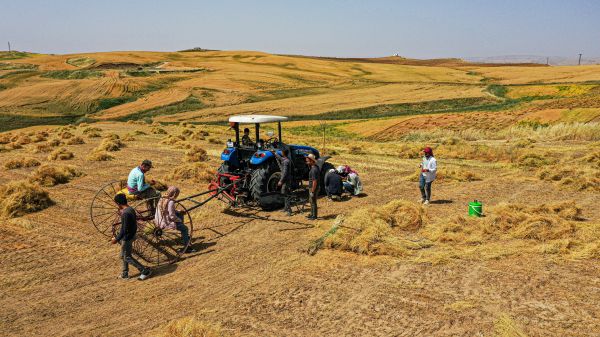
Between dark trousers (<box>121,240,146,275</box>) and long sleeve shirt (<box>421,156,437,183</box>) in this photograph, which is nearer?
dark trousers (<box>121,240,146,275</box>)

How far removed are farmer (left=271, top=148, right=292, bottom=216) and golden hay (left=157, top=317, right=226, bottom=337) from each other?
5.74 metres

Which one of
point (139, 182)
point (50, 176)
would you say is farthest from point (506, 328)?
point (50, 176)

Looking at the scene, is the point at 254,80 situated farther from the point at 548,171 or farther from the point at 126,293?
the point at 126,293

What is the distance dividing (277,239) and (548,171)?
38.8 feet

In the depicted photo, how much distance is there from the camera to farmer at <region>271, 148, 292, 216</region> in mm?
11812

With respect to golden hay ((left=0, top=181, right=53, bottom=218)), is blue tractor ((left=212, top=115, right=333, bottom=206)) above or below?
above

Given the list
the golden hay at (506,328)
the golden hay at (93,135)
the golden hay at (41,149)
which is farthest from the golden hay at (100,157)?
the golden hay at (506,328)

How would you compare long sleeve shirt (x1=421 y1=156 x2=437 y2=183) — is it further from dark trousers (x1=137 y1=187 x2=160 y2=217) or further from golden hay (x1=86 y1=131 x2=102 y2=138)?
golden hay (x1=86 y1=131 x2=102 y2=138)

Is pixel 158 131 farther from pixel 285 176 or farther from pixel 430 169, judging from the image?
pixel 430 169

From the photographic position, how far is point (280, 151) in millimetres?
12258

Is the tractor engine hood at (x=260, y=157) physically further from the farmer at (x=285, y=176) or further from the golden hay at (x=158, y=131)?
the golden hay at (x=158, y=131)

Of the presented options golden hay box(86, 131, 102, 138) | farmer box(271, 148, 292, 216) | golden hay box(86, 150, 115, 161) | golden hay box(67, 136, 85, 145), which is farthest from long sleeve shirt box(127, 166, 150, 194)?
golden hay box(86, 131, 102, 138)

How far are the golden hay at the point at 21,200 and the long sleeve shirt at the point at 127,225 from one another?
580cm

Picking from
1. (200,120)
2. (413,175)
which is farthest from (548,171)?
(200,120)
